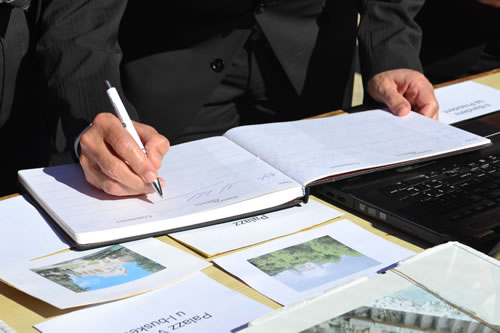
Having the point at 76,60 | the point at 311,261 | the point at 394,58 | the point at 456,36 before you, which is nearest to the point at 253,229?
the point at 311,261

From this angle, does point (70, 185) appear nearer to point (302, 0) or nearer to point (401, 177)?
point (401, 177)

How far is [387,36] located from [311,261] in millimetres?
961

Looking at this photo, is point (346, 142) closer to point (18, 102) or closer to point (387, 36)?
point (387, 36)

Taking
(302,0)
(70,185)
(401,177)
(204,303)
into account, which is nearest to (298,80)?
(302,0)

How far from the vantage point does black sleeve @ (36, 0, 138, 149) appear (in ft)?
4.40

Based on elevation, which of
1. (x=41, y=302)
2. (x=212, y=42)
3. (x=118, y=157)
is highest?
(x=212, y=42)

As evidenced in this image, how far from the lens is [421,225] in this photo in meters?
1.02

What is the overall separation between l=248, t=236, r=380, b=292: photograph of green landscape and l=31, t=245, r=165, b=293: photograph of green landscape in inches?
6.7

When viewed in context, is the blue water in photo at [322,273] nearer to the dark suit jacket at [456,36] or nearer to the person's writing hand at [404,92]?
the person's writing hand at [404,92]

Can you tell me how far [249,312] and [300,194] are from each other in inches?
13.0

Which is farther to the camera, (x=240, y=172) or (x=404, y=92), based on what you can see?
(x=404, y=92)

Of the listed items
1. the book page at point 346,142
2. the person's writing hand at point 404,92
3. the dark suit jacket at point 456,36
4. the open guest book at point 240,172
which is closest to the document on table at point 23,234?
the open guest book at point 240,172

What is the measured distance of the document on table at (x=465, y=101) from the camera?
161 cm

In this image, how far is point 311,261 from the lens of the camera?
3.20ft
